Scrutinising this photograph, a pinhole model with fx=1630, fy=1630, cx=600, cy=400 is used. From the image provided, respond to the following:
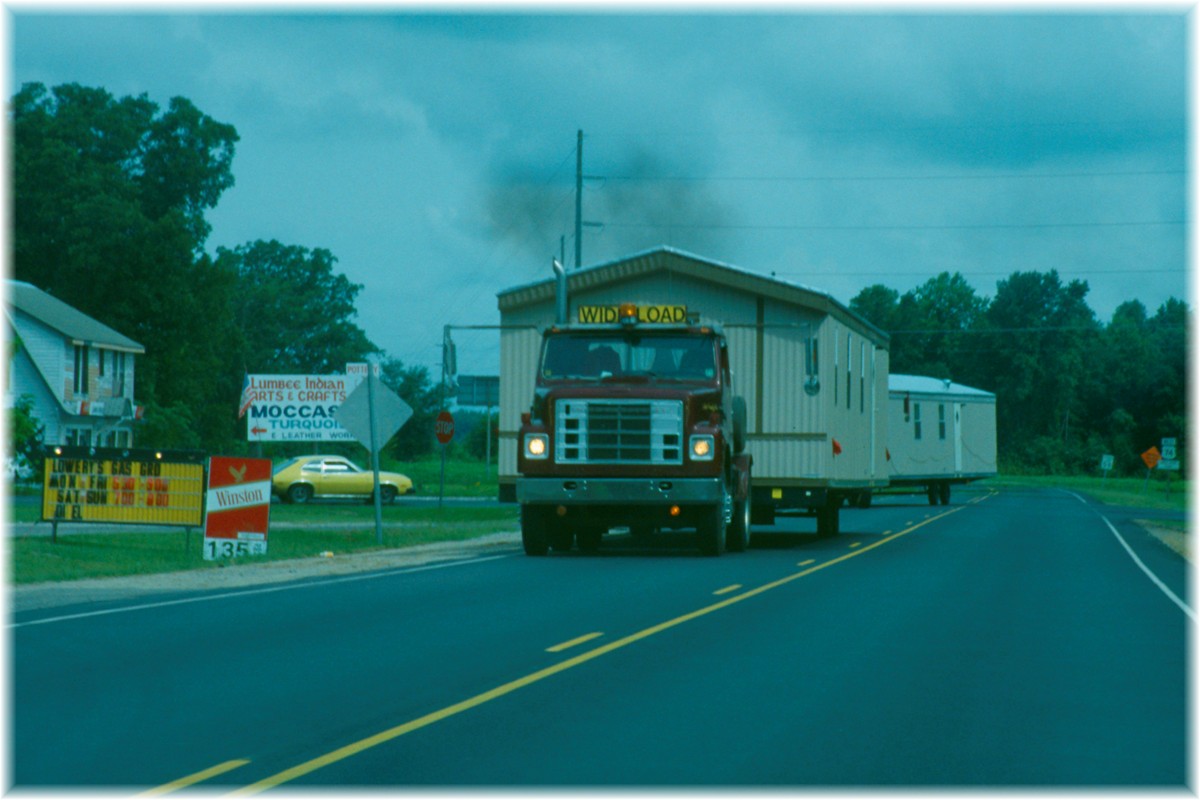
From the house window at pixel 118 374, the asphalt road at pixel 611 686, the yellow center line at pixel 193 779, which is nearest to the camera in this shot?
the yellow center line at pixel 193 779

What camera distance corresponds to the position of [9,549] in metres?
22.4

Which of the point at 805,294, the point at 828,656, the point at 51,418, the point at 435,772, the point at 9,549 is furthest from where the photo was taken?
the point at 51,418

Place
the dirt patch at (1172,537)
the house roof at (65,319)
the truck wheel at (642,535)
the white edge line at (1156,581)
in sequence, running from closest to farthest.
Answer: the white edge line at (1156,581), the dirt patch at (1172,537), the truck wheel at (642,535), the house roof at (65,319)

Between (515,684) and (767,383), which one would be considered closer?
(515,684)

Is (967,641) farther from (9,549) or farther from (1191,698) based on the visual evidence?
(9,549)

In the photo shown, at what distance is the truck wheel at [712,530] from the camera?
75.4 ft

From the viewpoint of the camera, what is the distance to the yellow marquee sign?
23.5 metres

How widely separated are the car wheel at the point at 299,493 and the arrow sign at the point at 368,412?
77.0 ft

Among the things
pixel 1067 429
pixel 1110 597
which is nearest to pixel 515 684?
pixel 1110 597

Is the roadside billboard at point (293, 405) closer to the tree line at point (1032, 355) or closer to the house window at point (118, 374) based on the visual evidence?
the house window at point (118, 374)

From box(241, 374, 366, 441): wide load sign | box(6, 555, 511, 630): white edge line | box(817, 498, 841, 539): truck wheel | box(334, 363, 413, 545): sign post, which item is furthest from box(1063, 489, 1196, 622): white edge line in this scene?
box(241, 374, 366, 441): wide load sign

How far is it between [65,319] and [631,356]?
141ft

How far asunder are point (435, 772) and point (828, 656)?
199 inches

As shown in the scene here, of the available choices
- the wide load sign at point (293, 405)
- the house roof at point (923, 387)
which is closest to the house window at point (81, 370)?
the wide load sign at point (293, 405)
